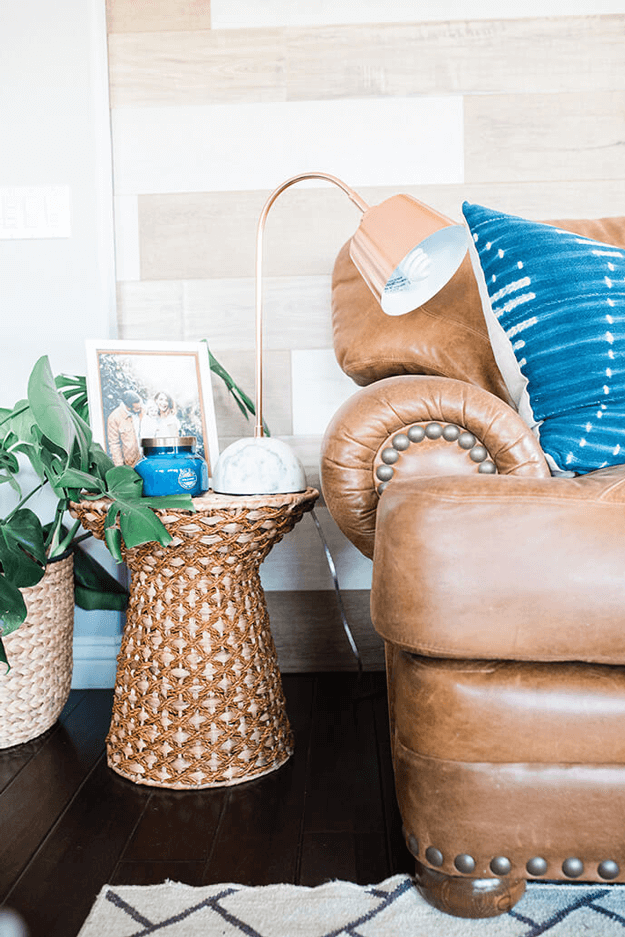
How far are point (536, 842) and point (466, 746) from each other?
12 cm

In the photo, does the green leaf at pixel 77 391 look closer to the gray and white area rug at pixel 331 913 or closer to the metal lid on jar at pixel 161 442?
the metal lid on jar at pixel 161 442

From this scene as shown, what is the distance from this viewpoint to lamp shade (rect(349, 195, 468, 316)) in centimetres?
93

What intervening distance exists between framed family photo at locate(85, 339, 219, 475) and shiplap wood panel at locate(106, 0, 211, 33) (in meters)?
0.79

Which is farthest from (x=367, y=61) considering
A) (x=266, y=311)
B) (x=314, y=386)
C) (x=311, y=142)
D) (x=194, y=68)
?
(x=314, y=386)

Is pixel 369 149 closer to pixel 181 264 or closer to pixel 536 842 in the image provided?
pixel 181 264

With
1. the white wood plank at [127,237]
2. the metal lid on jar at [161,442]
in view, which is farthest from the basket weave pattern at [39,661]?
the white wood plank at [127,237]

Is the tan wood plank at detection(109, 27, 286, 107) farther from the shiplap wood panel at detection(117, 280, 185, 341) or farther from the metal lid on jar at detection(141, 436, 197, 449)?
the metal lid on jar at detection(141, 436, 197, 449)

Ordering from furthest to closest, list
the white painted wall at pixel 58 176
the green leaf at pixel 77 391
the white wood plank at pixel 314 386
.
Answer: the white wood plank at pixel 314 386 → the white painted wall at pixel 58 176 → the green leaf at pixel 77 391

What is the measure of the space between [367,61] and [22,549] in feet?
4.14

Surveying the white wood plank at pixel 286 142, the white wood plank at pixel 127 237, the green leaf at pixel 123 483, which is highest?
the white wood plank at pixel 286 142

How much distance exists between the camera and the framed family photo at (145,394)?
130 centimetres

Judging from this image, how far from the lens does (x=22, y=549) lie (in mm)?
1226

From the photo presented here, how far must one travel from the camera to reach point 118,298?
1.69 meters

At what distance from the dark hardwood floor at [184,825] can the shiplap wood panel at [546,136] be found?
1234 millimetres
